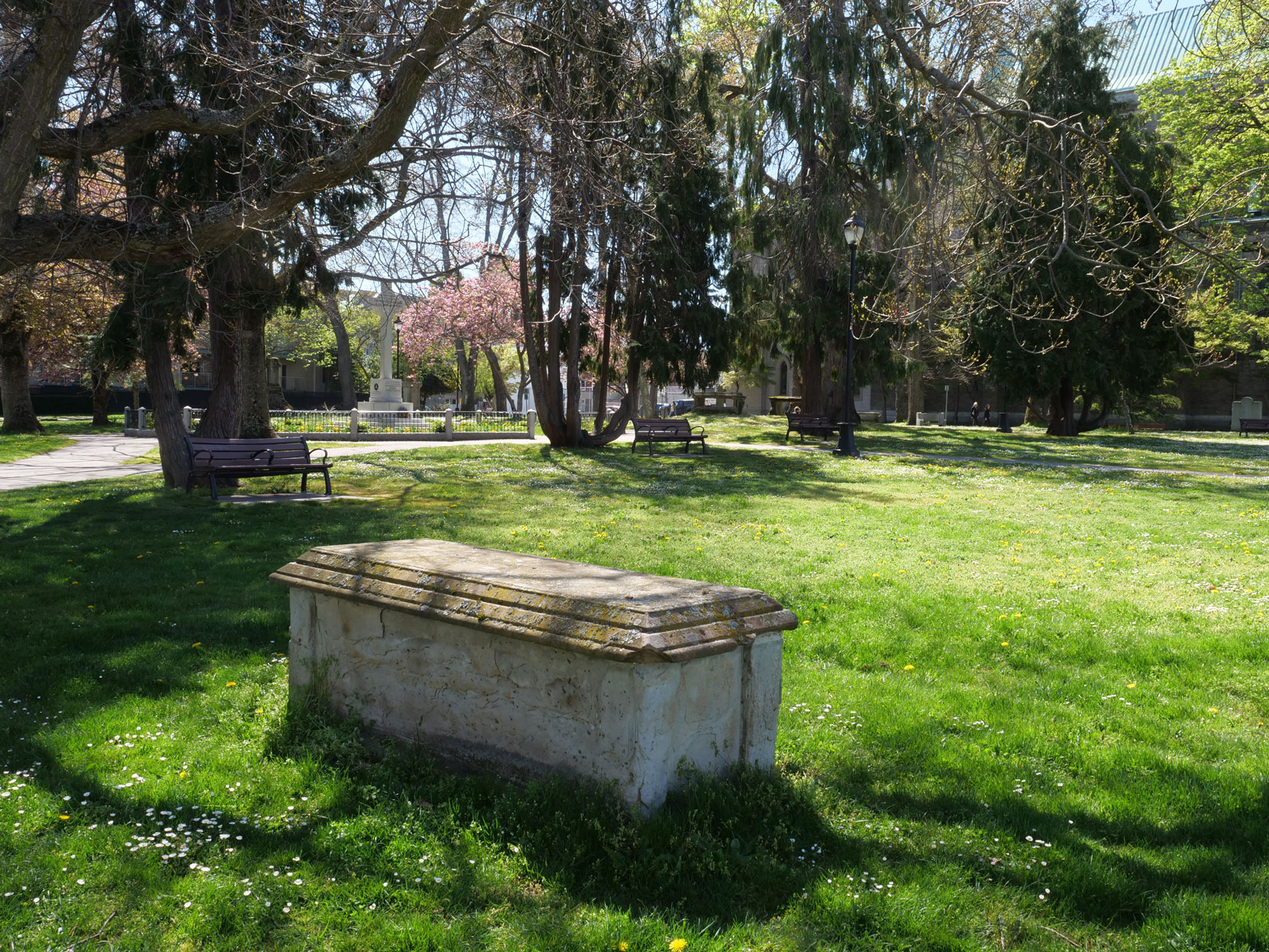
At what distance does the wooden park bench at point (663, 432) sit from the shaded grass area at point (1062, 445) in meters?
4.40

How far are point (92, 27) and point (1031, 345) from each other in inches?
1061

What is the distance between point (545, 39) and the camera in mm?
8031

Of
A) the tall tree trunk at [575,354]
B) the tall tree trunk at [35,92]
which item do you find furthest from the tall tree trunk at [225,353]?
the tall tree trunk at [35,92]

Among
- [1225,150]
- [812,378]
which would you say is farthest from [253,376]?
[1225,150]

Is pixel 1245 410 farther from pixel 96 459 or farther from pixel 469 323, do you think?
pixel 96 459

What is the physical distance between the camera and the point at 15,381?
2720cm

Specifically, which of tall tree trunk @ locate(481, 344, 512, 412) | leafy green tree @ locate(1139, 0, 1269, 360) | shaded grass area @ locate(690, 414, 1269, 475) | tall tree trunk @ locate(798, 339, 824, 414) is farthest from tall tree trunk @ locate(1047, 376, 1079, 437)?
tall tree trunk @ locate(481, 344, 512, 412)

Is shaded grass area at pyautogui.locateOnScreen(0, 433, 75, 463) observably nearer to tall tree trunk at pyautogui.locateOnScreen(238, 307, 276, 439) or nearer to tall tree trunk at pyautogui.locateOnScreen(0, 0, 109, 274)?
tall tree trunk at pyautogui.locateOnScreen(238, 307, 276, 439)

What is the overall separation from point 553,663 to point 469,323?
4065 centimetres

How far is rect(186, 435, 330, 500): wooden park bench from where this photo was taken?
12984 mm

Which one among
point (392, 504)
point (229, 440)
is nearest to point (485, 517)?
point (392, 504)

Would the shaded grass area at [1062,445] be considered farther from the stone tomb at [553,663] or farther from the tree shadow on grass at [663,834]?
the tree shadow on grass at [663,834]

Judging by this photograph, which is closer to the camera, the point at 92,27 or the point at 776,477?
the point at 92,27

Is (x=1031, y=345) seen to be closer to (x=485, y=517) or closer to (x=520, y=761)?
(x=485, y=517)
